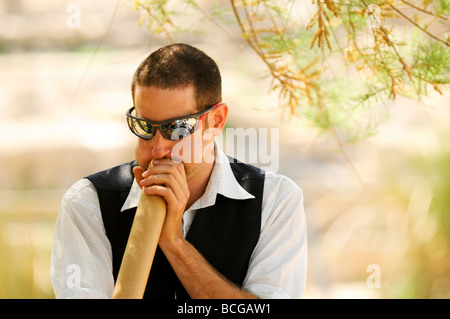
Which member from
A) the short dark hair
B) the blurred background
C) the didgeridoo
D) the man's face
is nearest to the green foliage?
the blurred background

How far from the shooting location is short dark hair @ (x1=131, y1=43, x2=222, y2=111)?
1.59 m

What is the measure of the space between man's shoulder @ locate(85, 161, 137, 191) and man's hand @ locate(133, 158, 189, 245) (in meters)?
0.27

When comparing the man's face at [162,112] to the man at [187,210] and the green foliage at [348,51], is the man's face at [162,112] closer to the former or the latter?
the man at [187,210]

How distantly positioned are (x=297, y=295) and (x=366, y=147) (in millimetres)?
3587

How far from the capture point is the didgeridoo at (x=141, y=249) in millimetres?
1396

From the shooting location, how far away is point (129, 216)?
1.77 metres

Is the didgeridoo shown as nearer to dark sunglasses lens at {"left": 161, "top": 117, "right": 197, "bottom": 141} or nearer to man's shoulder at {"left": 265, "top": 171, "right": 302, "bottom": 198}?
dark sunglasses lens at {"left": 161, "top": 117, "right": 197, "bottom": 141}

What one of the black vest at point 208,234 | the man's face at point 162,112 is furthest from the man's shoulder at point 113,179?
the man's face at point 162,112

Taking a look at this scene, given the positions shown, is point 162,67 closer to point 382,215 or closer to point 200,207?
point 200,207

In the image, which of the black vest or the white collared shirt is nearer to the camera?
the white collared shirt

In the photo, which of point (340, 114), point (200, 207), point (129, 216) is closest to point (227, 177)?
point (200, 207)

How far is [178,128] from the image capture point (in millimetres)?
1576

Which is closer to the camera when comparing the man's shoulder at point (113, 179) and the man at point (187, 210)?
the man at point (187, 210)

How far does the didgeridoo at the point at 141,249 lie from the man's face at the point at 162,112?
122 millimetres
